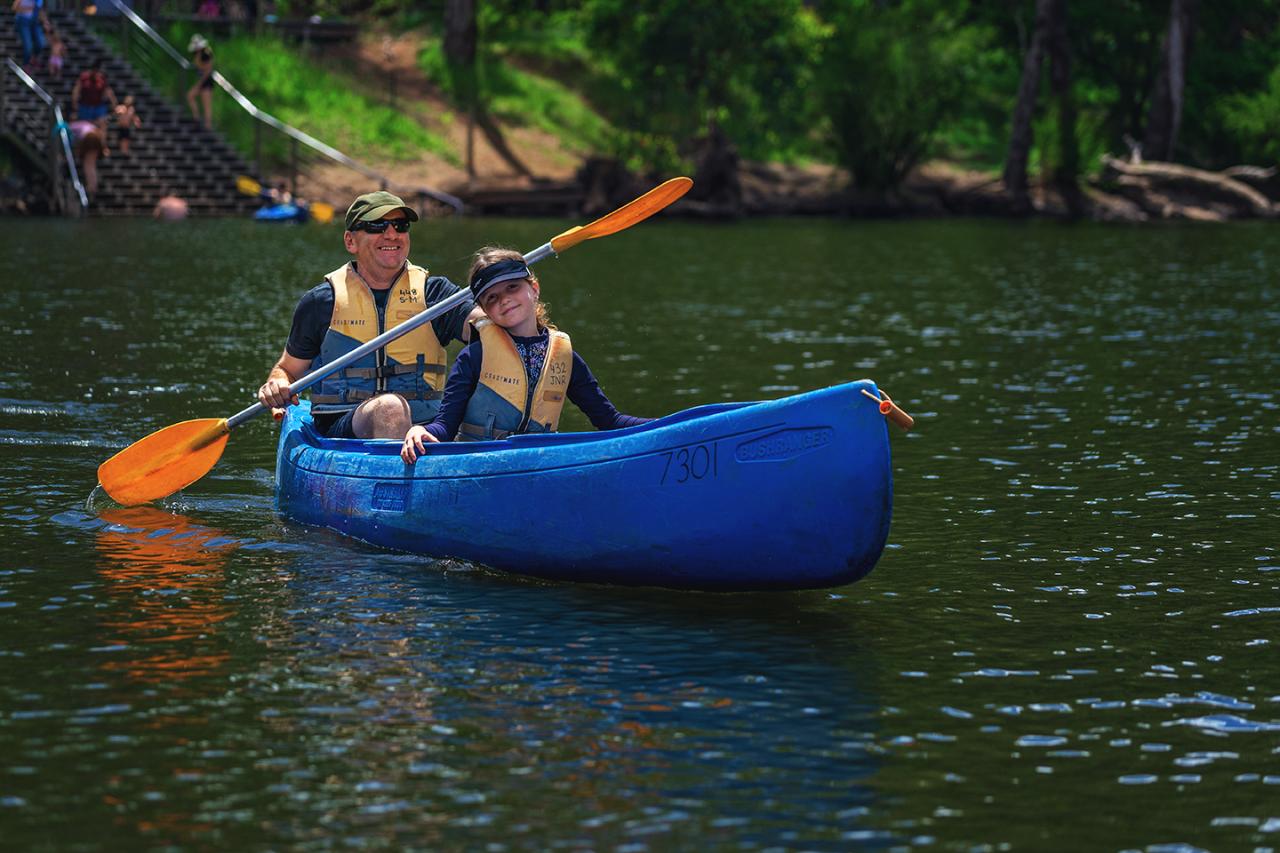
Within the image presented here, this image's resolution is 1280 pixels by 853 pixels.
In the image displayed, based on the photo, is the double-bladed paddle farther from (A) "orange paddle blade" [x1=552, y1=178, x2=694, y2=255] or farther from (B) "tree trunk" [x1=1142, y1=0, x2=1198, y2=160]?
(B) "tree trunk" [x1=1142, y1=0, x2=1198, y2=160]

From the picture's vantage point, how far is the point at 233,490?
10.8 metres

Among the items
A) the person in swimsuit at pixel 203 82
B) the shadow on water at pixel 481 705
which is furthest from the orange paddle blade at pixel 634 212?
the person in swimsuit at pixel 203 82

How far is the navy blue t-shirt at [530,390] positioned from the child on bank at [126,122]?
27613 mm

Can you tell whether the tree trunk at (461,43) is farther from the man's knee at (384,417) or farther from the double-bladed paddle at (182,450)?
the man's knee at (384,417)

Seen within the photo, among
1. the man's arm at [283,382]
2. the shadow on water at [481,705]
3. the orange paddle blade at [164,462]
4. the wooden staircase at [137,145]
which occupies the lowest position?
the shadow on water at [481,705]

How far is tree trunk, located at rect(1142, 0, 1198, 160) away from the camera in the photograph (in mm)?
47125

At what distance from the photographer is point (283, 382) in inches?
373

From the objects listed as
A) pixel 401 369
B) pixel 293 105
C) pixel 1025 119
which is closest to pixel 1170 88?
pixel 1025 119

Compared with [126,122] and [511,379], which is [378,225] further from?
[126,122]

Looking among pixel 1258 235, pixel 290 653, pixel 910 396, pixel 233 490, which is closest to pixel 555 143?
pixel 1258 235

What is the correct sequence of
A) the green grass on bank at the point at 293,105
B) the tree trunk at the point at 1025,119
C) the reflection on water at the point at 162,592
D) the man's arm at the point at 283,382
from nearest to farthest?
the reflection on water at the point at 162,592 → the man's arm at the point at 283,382 → the green grass on bank at the point at 293,105 → the tree trunk at the point at 1025,119

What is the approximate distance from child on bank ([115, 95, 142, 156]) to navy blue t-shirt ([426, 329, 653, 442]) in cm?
2761

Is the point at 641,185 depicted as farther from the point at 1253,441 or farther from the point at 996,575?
the point at 996,575

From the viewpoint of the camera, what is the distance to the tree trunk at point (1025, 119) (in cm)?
4559
